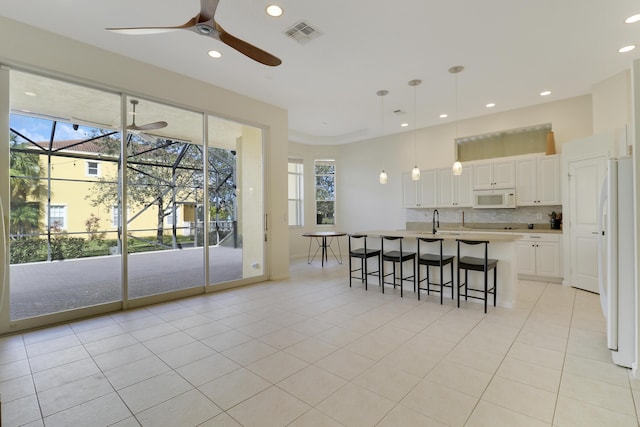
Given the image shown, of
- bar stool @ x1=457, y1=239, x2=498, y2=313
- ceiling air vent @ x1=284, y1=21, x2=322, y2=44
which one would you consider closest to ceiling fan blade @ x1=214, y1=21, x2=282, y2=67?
ceiling air vent @ x1=284, y1=21, x2=322, y2=44

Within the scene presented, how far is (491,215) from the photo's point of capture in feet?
20.7

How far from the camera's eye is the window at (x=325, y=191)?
8.92m

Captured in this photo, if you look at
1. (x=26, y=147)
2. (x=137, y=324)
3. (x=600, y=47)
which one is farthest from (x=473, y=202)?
(x=26, y=147)

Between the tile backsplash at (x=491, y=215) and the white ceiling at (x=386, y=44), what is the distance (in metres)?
2.10

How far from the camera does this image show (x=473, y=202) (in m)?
6.17

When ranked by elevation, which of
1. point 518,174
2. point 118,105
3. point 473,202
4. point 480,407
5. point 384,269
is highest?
point 118,105

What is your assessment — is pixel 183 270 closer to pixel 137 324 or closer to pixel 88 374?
pixel 137 324

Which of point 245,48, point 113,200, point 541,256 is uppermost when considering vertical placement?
point 245,48

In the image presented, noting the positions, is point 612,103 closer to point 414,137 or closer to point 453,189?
point 453,189

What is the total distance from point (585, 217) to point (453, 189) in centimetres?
230

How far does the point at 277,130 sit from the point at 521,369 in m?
5.10

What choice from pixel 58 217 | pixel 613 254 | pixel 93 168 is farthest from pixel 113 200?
pixel 613 254

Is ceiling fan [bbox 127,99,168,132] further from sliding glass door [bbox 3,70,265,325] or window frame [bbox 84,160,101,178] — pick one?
window frame [bbox 84,160,101,178]

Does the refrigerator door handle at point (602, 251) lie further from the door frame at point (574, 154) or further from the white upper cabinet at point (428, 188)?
the white upper cabinet at point (428, 188)
